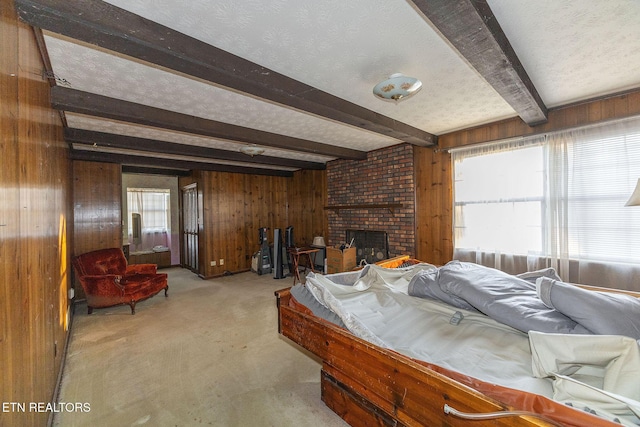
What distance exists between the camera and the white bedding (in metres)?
1.18

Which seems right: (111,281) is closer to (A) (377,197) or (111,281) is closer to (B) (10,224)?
(B) (10,224)

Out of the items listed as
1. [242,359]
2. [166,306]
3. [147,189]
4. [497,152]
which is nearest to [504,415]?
[242,359]

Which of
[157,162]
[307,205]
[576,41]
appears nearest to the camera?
[576,41]

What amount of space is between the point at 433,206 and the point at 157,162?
482 centimetres

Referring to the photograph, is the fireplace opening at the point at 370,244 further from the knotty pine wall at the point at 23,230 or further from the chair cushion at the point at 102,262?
the knotty pine wall at the point at 23,230

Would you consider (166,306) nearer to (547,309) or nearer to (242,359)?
(242,359)

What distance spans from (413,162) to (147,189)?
6152 mm

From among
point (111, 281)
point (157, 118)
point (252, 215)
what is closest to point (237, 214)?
point (252, 215)

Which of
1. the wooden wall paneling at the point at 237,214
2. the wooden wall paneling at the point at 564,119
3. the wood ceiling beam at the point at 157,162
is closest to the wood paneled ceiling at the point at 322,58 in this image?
the wooden wall paneling at the point at 564,119

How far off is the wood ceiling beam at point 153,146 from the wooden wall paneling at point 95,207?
913 mm

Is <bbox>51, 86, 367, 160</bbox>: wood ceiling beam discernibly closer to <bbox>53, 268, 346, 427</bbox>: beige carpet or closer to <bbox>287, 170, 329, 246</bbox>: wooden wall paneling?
<bbox>287, 170, 329, 246</bbox>: wooden wall paneling

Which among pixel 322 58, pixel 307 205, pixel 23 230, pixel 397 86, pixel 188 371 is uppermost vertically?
pixel 322 58

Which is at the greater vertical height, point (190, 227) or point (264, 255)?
point (190, 227)

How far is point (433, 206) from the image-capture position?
3967mm
